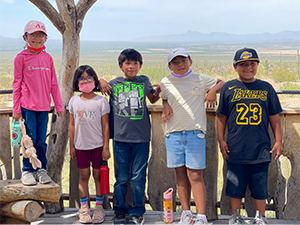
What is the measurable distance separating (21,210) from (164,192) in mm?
1522

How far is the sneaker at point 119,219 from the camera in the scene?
11.1 feet

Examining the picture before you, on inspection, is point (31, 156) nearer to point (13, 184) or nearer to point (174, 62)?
point (13, 184)

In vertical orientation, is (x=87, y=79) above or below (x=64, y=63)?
below

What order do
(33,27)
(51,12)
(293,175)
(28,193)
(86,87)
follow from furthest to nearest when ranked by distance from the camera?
1. (51,12)
2. (293,175)
3. (86,87)
4. (33,27)
5. (28,193)

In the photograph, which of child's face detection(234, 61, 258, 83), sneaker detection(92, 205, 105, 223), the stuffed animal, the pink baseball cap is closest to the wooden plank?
the stuffed animal

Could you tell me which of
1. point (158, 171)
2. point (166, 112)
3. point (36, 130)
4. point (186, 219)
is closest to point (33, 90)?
point (36, 130)

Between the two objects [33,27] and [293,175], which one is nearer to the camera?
[33,27]

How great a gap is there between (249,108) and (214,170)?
859 millimetres

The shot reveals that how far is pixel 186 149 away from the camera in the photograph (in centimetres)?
333

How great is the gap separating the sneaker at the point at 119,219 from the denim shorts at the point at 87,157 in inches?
20.9

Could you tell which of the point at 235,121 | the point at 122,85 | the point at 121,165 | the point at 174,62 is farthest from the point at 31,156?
the point at 235,121

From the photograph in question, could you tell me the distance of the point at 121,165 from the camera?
3.46 meters

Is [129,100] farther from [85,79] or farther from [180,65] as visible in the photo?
[180,65]

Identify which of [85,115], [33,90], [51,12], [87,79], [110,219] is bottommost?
[110,219]
